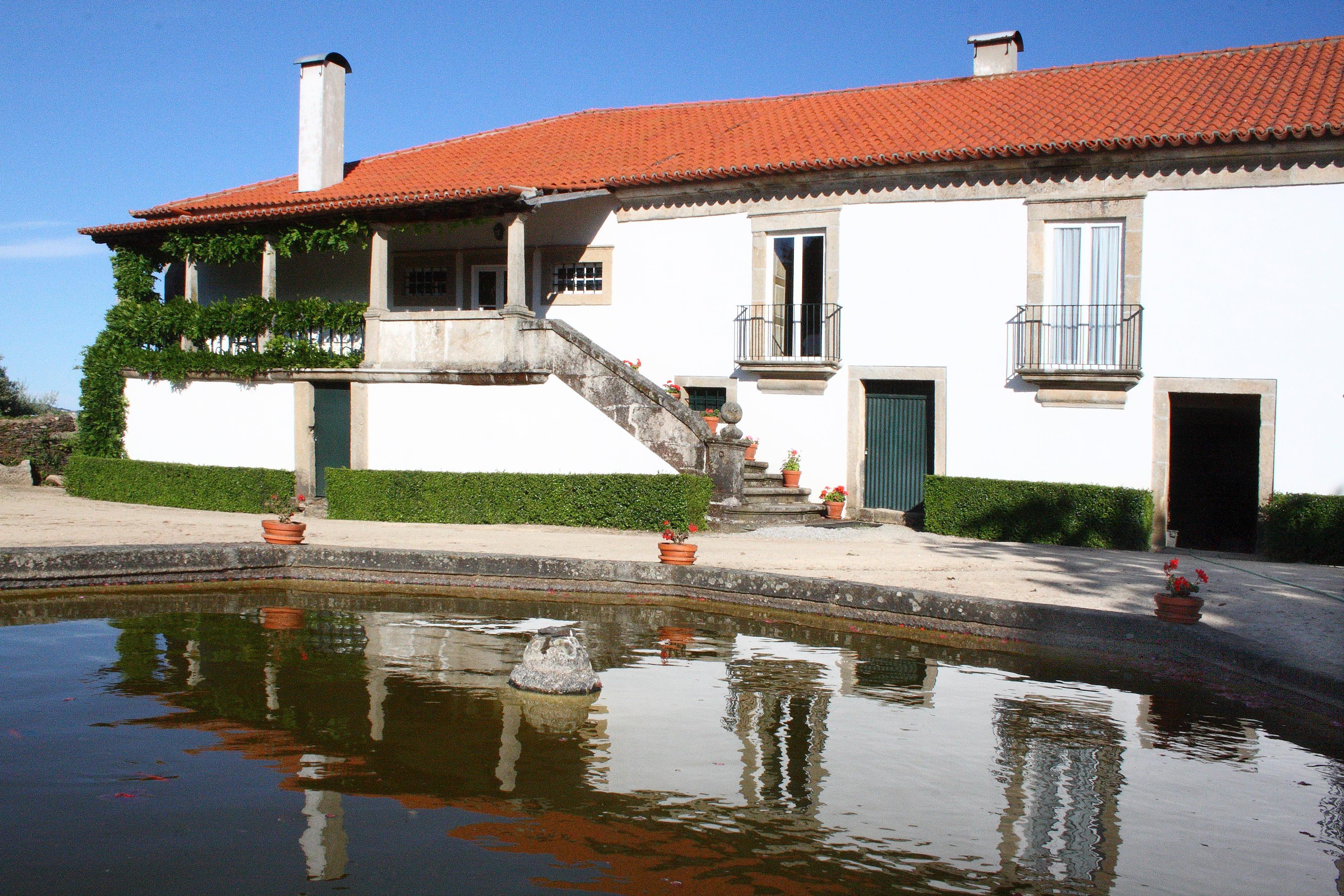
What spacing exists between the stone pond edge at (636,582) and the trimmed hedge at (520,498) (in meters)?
4.15

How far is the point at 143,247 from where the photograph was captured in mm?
19469

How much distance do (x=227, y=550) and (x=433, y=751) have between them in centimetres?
574

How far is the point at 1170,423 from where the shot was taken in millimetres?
14898

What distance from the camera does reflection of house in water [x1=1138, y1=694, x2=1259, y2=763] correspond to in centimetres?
575

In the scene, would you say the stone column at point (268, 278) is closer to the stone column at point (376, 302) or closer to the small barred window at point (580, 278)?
the stone column at point (376, 302)

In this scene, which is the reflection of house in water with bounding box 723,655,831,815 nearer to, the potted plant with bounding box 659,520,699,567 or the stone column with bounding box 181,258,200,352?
the potted plant with bounding box 659,520,699,567

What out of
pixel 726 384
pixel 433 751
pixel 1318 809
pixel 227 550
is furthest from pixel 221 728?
pixel 726 384

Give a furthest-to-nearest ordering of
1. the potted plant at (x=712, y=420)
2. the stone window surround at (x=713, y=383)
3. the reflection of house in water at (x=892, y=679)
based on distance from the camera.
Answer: the stone window surround at (x=713, y=383)
the potted plant at (x=712, y=420)
the reflection of house in water at (x=892, y=679)

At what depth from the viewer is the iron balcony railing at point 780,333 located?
56.0ft

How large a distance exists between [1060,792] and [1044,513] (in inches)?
393

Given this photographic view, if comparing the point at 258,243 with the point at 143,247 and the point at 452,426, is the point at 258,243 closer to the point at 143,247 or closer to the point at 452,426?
the point at 143,247

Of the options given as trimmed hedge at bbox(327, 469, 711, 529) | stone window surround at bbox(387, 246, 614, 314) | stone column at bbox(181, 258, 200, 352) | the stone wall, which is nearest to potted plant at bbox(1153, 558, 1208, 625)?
trimmed hedge at bbox(327, 469, 711, 529)

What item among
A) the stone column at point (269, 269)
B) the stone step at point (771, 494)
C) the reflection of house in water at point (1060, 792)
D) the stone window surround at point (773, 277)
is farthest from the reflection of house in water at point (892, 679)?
the stone column at point (269, 269)

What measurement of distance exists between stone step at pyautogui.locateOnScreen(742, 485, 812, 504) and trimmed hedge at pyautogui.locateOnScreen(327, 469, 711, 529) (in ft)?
3.44
